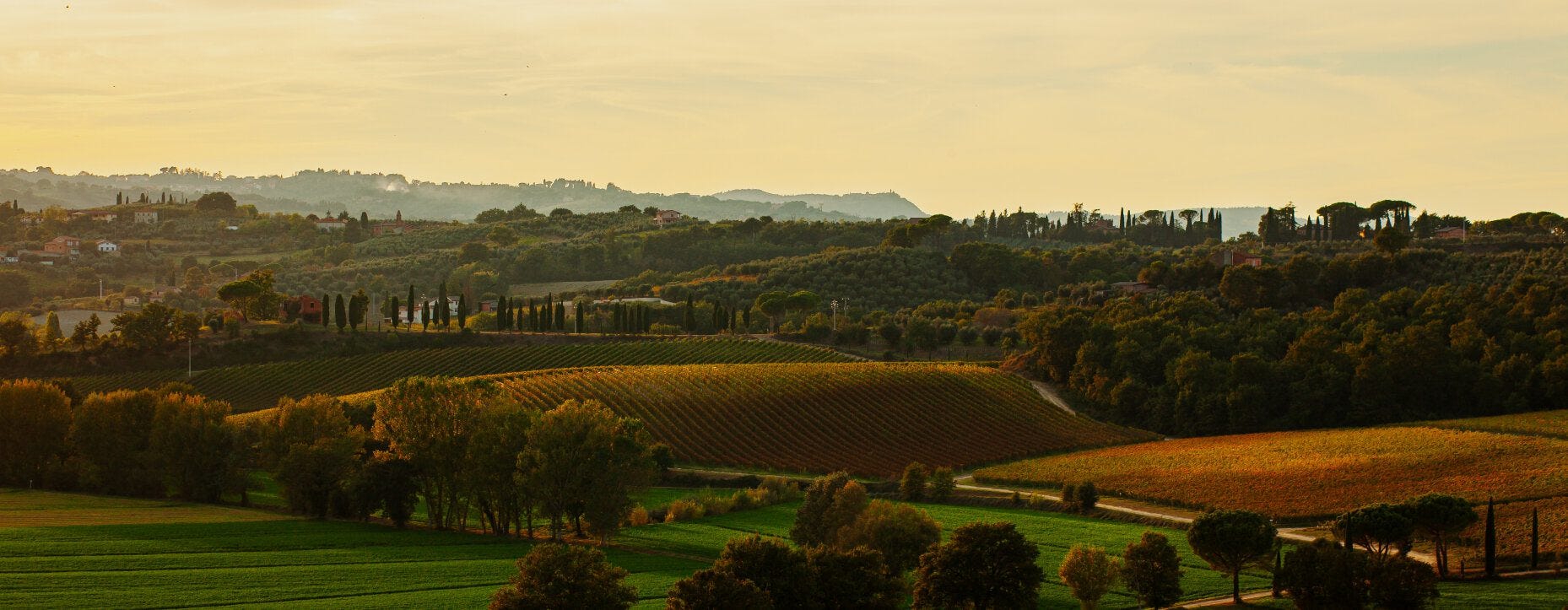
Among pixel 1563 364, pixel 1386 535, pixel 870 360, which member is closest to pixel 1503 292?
pixel 1563 364

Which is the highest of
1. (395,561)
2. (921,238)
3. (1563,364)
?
(921,238)

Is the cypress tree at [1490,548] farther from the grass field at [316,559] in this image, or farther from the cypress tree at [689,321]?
the cypress tree at [689,321]

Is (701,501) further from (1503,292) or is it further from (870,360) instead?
(1503,292)

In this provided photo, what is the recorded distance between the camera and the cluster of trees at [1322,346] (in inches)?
2857

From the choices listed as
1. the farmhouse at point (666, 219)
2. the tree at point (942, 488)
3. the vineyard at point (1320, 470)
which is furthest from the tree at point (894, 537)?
the farmhouse at point (666, 219)

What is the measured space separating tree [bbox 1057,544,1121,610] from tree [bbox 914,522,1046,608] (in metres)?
0.97

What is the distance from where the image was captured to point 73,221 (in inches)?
7382

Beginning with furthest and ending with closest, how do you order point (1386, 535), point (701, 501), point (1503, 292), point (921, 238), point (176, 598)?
point (921, 238), point (1503, 292), point (701, 501), point (1386, 535), point (176, 598)

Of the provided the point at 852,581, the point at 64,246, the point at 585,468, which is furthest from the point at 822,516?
the point at 64,246

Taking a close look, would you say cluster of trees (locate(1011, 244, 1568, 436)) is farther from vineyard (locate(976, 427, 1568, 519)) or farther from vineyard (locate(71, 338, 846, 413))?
vineyard (locate(71, 338, 846, 413))

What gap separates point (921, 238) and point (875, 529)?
376 ft

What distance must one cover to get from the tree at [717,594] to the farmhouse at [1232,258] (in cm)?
8552

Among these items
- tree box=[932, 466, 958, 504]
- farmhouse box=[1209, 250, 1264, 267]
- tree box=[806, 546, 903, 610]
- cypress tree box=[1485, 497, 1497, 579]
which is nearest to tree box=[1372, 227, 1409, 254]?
farmhouse box=[1209, 250, 1264, 267]

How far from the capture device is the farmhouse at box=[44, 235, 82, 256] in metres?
160
